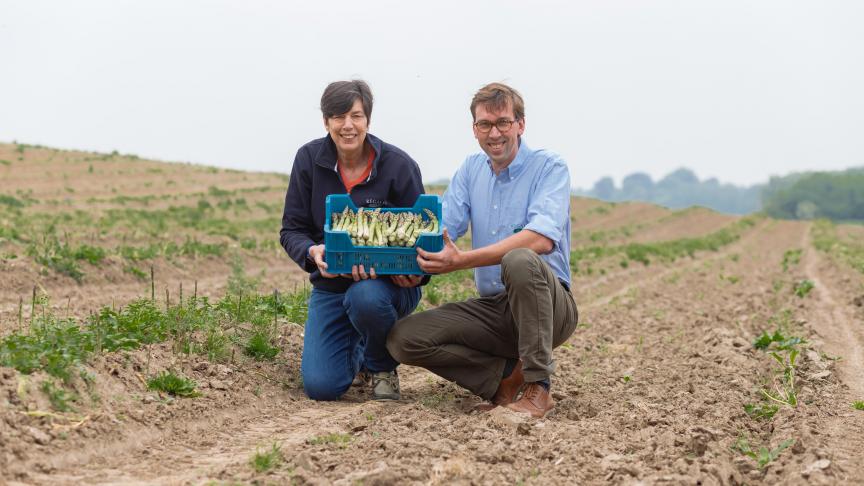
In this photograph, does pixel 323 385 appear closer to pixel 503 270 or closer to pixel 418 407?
pixel 418 407

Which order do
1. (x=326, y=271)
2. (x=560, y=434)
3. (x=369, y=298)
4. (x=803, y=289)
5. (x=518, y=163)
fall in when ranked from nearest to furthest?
1. (x=560, y=434)
2. (x=326, y=271)
3. (x=369, y=298)
4. (x=518, y=163)
5. (x=803, y=289)

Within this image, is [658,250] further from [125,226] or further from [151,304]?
[151,304]

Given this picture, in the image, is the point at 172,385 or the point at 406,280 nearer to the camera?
the point at 172,385

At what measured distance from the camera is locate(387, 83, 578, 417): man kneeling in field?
16.3 feet

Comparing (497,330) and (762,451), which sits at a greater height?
(497,330)

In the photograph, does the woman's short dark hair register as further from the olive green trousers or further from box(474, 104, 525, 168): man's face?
the olive green trousers

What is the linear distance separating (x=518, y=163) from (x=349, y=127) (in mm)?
1059

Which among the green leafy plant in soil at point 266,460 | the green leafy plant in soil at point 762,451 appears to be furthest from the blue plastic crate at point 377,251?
the green leafy plant in soil at point 762,451

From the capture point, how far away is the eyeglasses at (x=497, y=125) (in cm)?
512

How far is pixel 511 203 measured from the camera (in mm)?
5324

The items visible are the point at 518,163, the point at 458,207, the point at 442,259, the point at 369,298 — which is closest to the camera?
the point at 442,259

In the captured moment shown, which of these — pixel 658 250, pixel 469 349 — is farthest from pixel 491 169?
pixel 658 250

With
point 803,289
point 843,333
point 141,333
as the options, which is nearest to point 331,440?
point 141,333

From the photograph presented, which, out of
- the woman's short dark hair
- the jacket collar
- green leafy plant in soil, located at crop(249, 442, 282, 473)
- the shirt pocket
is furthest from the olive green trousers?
green leafy plant in soil, located at crop(249, 442, 282, 473)
